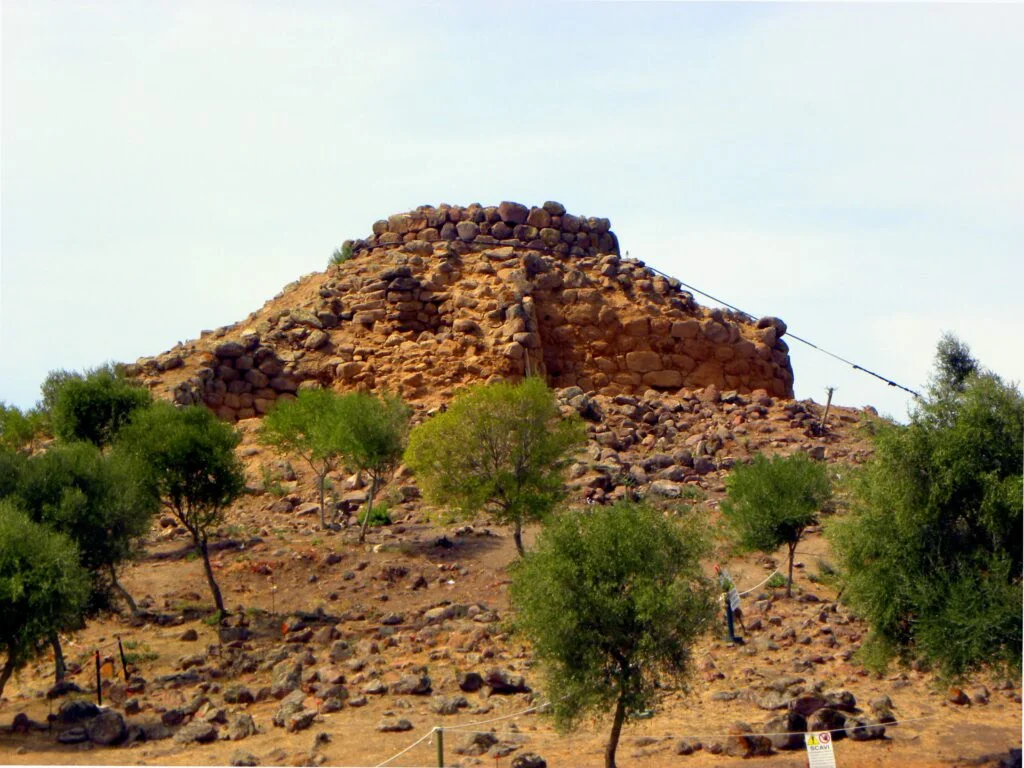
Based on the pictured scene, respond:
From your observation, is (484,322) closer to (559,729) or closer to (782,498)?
(782,498)

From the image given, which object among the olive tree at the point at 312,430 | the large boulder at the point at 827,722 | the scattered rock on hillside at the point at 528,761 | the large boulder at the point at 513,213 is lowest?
the large boulder at the point at 827,722

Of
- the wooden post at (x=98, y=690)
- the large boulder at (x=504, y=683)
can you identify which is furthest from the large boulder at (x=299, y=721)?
the wooden post at (x=98, y=690)

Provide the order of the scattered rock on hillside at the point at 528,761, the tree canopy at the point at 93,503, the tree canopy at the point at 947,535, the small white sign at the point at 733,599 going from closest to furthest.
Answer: the tree canopy at the point at 947,535 → the scattered rock on hillside at the point at 528,761 → the small white sign at the point at 733,599 → the tree canopy at the point at 93,503

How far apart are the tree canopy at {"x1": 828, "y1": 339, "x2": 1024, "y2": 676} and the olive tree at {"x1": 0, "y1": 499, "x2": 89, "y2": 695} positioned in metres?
10.6

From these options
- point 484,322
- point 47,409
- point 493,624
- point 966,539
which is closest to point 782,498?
point 493,624

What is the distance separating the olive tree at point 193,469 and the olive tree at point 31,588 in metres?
4.06

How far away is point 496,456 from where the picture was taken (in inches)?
1049

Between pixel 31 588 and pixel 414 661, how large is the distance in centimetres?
556

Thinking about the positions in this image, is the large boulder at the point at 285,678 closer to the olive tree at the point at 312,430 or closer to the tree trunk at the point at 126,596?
the tree trunk at the point at 126,596

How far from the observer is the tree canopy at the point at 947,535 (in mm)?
15156

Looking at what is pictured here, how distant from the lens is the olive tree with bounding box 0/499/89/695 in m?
19.3

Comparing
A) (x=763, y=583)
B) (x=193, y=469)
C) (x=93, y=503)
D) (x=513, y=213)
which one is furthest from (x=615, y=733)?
(x=513, y=213)

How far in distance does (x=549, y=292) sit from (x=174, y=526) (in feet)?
49.2

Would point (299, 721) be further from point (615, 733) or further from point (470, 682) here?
point (615, 733)
